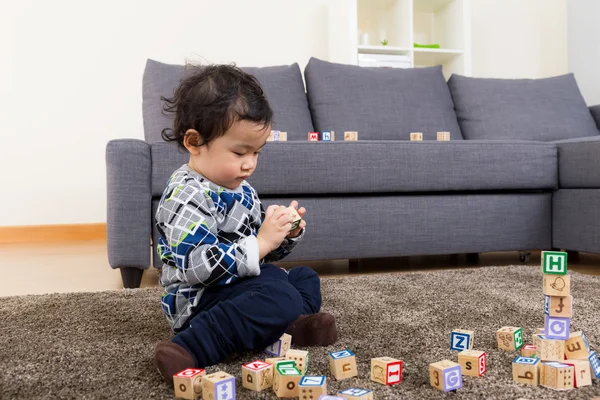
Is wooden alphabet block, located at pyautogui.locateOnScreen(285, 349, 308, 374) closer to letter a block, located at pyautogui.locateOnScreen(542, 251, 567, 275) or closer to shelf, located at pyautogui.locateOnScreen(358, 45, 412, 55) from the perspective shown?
letter a block, located at pyautogui.locateOnScreen(542, 251, 567, 275)

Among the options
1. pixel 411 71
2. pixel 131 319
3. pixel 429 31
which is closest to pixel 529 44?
pixel 429 31

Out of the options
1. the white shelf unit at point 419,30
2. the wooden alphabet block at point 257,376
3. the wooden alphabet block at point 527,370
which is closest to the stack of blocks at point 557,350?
the wooden alphabet block at point 527,370

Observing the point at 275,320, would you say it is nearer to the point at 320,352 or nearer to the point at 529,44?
the point at 320,352

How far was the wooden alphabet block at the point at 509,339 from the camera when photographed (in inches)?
36.1

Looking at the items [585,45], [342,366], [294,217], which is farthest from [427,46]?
[342,366]

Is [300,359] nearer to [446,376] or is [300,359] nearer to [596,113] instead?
[446,376]

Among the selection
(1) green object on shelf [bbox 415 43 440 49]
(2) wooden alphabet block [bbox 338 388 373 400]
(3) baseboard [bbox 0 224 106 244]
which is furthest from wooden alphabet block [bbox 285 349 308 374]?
(1) green object on shelf [bbox 415 43 440 49]

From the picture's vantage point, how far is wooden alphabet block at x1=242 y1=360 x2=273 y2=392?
75 cm

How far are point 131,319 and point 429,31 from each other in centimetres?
331

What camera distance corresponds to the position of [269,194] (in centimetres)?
184

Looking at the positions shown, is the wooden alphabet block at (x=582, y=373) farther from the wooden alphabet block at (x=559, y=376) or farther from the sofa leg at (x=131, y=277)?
the sofa leg at (x=131, y=277)

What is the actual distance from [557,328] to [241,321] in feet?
1.54

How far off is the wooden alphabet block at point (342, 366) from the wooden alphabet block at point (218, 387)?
0.16 m

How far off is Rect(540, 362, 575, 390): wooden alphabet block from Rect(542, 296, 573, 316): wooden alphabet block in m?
0.07
